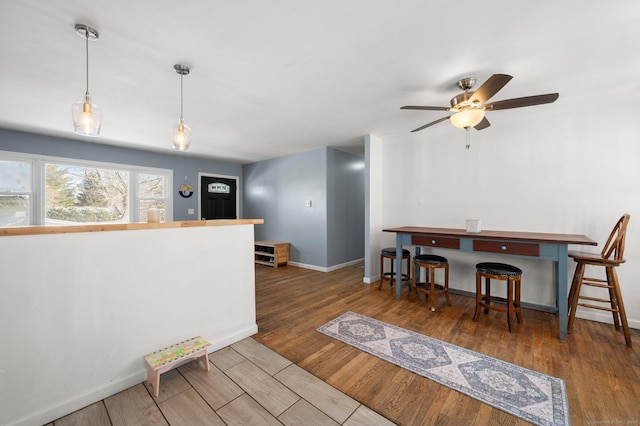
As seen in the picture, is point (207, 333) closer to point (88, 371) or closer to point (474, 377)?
point (88, 371)

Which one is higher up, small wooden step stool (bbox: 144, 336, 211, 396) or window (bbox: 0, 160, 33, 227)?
window (bbox: 0, 160, 33, 227)

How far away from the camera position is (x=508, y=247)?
2.53 metres

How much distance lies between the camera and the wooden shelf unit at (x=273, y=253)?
5.17 m

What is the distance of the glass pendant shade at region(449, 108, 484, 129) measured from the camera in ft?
7.14

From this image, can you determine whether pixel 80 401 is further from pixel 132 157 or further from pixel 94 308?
pixel 132 157

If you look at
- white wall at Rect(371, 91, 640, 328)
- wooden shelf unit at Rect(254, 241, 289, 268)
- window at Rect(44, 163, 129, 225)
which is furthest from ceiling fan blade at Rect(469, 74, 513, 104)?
window at Rect(44, 163, 129, 225)

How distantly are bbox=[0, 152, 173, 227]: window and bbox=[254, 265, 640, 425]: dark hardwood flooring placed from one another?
10.4ft

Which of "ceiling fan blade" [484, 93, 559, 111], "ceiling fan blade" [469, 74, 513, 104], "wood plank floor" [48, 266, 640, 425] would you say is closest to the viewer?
"wood plank floor" [48, 266, 640, 425]

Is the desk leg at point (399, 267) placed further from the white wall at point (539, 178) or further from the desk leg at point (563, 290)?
the desk leg at point (563, 290)

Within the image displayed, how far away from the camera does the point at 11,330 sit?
1.33 metres

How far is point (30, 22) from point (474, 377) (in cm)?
373

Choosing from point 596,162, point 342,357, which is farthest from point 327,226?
point 596,162

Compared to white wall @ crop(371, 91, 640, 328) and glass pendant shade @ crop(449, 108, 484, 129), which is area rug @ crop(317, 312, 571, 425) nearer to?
white wall @ crop(371, 91, 640, 328)

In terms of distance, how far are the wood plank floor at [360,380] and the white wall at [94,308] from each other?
7.1 inches
